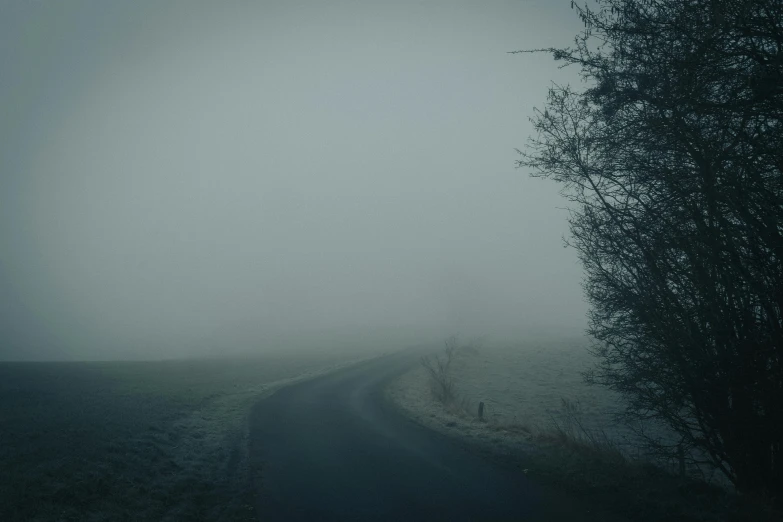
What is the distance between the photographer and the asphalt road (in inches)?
335

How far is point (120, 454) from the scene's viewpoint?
11492 mm

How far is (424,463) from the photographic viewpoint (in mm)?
11836

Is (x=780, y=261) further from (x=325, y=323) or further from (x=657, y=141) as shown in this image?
(x=325, y=323)

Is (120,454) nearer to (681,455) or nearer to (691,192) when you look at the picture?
(681,455)

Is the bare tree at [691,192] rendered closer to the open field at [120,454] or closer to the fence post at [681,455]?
the fence post at [681,455]

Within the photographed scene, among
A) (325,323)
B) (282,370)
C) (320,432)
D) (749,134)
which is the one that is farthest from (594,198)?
(325,323)

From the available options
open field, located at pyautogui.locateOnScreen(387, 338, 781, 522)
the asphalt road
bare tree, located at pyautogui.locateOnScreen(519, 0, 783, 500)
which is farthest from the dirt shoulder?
bare tree, located at pyautogui.locateOnScreen(519, 0, 783, 500)

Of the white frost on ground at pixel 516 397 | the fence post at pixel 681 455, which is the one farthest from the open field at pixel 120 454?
the fence post at pixel 681 455

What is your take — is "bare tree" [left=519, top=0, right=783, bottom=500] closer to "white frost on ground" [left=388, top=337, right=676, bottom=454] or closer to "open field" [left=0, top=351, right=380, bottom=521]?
Result: "white frost on ground" [left=388, top=337, right=676, bottom=454]

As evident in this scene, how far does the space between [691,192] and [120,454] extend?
16.4 metres

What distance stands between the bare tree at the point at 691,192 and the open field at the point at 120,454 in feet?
33.4

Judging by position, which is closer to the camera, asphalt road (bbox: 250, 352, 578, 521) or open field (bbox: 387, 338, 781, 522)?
open field (bbox: 387, 338, 781, 522)

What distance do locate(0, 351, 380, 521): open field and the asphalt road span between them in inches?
36.3

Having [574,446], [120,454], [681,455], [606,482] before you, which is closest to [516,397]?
[574,446]
